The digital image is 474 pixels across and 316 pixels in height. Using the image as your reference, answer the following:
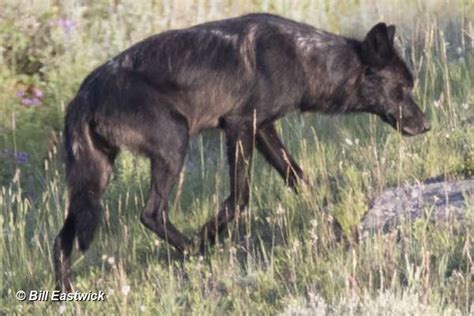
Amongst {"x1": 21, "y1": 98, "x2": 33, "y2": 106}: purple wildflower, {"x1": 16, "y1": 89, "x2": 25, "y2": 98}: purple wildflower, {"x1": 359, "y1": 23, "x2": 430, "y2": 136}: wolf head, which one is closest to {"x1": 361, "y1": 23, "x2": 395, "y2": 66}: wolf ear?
{"x1": 359, "y1": 23, "x2": 430, "y2": 136}: wolf head

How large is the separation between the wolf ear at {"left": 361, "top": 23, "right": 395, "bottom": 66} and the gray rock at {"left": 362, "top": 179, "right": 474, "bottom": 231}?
3.01 feet

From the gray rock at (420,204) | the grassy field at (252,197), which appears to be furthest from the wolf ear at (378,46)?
the gray rock at (420,204)

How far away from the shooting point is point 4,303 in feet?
19.3

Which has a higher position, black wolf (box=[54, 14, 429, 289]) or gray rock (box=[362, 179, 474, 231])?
black wolf (box=[54, 14, 429, 289])

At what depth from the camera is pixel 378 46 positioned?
7031 mm

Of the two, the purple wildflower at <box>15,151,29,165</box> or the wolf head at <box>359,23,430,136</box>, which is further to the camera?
the purple wildflower at <box>15,151,29,165</box>

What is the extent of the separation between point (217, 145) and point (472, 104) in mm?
2070

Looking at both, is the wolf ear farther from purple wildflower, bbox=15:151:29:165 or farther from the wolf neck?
purple wildflower, bbox=15:151:29:165

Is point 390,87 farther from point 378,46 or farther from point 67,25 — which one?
point 67,25

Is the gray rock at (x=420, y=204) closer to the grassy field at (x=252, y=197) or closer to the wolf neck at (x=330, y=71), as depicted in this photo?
the grassy field at (x=252, y=197)

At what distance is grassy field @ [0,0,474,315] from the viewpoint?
5.21 metres

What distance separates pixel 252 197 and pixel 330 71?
0.93 metres

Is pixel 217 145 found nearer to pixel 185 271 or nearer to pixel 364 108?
pixel 364 108

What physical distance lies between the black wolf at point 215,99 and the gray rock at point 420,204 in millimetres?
617
